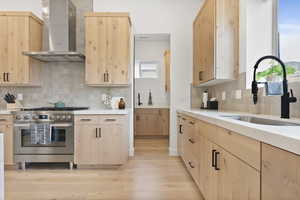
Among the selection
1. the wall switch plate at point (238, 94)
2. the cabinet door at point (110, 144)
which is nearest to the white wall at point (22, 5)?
the cabinet door at point (110, 144)

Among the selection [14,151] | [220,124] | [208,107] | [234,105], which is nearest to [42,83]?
[14,151]

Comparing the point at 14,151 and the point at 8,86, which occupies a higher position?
the point at 8,86

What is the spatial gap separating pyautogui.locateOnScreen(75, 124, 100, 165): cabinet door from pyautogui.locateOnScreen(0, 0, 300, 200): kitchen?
0.6 inches

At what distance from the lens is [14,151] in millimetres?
3641

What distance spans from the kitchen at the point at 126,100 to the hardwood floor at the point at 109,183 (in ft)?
0.04

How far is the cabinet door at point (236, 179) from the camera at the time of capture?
116 cm

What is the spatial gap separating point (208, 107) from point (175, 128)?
0.87 metres

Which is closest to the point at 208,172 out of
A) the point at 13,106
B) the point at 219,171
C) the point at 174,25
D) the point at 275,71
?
the point at 219,171

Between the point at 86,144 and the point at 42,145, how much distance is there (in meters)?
0.65

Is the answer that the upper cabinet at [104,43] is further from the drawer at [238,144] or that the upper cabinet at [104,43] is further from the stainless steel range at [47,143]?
the drawer at [238,144]

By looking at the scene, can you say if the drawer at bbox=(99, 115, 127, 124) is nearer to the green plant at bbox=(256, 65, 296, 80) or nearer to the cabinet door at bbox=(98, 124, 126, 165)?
the cabinet door at bbox=(98, 124, 126, 165)

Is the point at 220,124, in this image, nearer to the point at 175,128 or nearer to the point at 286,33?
the point at 286,33

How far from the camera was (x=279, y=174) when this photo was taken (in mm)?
905

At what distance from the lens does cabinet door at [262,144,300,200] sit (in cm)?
80
